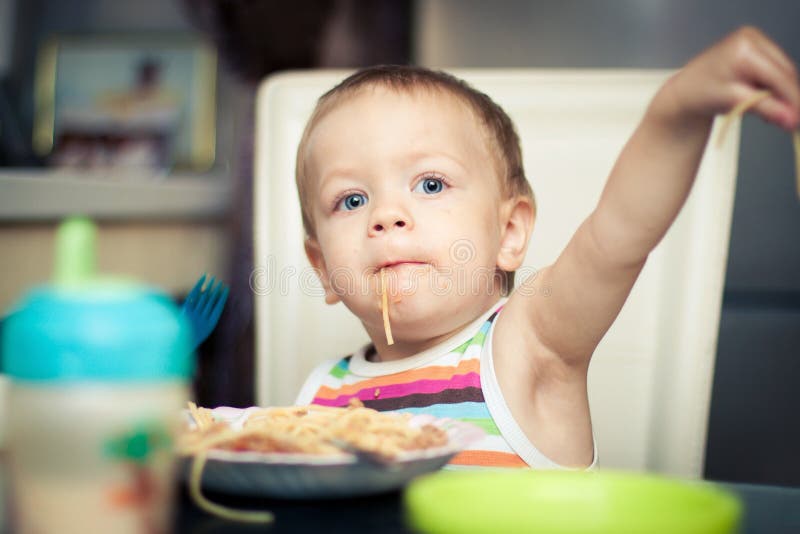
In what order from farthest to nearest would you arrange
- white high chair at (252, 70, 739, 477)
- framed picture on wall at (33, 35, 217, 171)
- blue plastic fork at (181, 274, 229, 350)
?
framed picture on wall at (33, 35, 217, 171)
white high chair at (252, 70, 739, 477)
blue plastic fork at (181, 274, 229, 350)

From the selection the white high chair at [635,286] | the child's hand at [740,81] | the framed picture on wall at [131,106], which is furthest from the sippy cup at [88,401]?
the framed picture on wall at [131,106]

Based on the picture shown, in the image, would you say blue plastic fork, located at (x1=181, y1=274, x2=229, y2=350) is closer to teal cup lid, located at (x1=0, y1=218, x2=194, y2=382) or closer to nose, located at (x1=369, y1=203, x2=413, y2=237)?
nose, located at (x1=369, y1=203, x2=413, y2=237)

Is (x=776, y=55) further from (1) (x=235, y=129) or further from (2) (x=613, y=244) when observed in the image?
(1) (x=235, y=129)

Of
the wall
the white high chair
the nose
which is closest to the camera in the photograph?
the nose

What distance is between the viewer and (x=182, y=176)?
259 centimetres

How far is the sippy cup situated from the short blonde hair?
0.70 meters


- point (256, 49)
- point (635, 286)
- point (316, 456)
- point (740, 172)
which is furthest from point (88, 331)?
point (256, 49)

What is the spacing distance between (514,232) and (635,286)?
0.76ft

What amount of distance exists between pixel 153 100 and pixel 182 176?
25cm

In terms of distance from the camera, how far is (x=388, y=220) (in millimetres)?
948

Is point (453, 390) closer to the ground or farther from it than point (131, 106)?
closer to the ground

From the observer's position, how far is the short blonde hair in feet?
3.52

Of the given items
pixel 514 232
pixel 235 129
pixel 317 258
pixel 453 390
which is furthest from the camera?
pixel 235 129

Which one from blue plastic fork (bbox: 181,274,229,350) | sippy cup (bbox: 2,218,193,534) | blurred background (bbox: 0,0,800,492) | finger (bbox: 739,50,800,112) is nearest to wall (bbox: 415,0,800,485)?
blurred background (bbox: 0,0,800,492)
